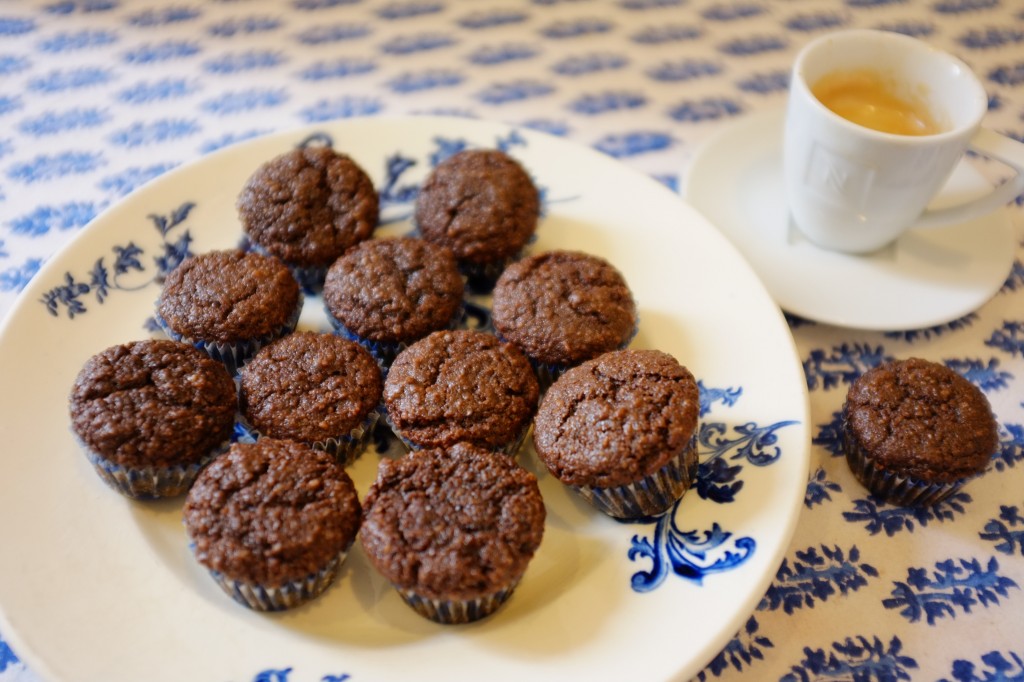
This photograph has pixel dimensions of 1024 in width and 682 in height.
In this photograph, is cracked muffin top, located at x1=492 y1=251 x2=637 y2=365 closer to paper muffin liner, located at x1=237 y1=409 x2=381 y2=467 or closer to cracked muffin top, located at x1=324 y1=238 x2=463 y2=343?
cracked muffin top, located at x1=324 y1=238 x2=463 y2=343

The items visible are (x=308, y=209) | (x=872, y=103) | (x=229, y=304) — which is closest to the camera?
(x=229, y=304)

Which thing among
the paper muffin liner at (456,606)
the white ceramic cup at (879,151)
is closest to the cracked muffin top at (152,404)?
the paper muffin liner at (456,606)

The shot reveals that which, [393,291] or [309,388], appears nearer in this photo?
[309,388]

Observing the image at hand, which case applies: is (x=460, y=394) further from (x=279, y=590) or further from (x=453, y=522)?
(x=279, y=590)

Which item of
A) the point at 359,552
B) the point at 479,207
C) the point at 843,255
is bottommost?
the point at 843,255

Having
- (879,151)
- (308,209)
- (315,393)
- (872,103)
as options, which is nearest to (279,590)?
(315,393)

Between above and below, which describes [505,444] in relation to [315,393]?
below
